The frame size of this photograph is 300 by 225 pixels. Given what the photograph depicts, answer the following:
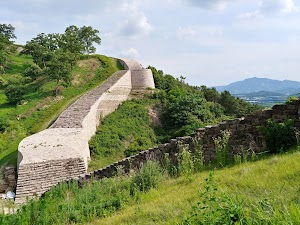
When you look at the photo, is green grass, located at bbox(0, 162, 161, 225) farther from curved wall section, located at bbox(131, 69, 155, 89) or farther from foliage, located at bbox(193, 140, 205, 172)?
curved wall section, located at bbox(131, 69, 155, 89)

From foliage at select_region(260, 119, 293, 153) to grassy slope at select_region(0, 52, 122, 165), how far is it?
12.3 m

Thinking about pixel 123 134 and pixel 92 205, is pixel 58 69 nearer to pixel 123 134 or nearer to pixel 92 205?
pixel 123 134

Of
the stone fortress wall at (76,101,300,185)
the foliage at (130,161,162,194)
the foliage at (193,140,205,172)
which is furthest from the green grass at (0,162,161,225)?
the stone fortress wall at (76,101,300,185)

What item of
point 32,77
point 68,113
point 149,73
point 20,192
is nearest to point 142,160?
point 20,192

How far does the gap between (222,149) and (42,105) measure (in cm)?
1975

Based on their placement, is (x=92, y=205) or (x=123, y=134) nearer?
(x=92, y=205)

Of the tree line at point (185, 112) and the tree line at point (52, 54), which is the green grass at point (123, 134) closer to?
the tree line at point (185, 112)

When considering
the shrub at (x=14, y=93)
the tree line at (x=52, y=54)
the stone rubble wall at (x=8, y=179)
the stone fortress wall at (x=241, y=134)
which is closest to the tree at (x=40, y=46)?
the tree line at (x=52, y=54)

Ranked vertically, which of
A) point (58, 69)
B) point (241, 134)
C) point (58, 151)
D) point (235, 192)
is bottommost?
point (58, 151)

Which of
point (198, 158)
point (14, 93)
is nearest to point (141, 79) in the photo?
point (14, 93)

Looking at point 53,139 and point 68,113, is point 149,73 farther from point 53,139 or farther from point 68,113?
point 53,139

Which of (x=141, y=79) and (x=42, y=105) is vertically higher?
(x=141, y=79)

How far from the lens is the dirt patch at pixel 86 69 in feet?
96.8

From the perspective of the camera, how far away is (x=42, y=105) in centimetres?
2388
